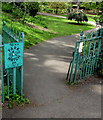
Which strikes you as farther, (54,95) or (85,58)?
(85,58)

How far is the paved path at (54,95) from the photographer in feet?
14.6

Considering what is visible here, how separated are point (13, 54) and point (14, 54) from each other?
0.09 ft

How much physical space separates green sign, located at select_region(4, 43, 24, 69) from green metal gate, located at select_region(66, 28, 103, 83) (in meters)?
2.03

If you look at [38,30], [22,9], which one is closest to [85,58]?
[38,30]

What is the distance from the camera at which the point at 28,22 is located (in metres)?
17.6

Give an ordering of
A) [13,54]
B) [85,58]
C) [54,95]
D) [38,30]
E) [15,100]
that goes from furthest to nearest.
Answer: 1. [38,30]
2. [85,58]
3. [54,95]
4. [15,100]
5. [13,54]

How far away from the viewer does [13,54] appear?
4.27m

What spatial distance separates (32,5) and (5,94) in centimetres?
1505

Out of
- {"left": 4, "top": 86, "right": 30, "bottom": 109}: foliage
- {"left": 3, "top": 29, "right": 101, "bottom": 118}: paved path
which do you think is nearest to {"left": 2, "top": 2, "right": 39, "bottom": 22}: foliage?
{"left": 3, "top": 29, "right": 101, "bottom": 118}: paved path

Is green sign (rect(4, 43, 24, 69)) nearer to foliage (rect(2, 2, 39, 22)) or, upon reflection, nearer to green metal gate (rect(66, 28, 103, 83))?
green metal gate (rect(66, 28, 103, 83))

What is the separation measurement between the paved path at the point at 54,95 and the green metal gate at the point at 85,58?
375 mm

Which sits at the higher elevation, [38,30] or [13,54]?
[38,30]

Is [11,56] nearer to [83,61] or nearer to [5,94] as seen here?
[5,94]

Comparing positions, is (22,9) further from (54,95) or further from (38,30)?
(54,95)
